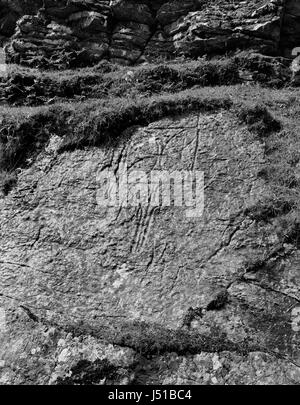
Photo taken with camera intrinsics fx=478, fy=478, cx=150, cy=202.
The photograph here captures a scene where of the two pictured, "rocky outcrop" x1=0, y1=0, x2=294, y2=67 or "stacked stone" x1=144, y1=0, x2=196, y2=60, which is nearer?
"rocky outcrop" x1=0, y1=0, x2=294, y2=67

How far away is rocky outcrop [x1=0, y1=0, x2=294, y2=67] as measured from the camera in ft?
48.8

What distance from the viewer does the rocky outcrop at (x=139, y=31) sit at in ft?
48.8

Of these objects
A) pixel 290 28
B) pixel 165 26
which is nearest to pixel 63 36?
pixel 165 26

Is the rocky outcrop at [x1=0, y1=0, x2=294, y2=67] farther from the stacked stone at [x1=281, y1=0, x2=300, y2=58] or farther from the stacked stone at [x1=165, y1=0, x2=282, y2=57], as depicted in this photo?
the stacked stone at [x1=281, y1=0, x2=300, y2=58]

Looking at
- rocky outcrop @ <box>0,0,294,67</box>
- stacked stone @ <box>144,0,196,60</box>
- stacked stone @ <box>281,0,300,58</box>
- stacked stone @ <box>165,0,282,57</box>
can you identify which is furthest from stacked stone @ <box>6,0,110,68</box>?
stacked stone @ <box>281,0,300,58</box>

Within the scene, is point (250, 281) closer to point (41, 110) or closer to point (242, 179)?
point (242, 179)

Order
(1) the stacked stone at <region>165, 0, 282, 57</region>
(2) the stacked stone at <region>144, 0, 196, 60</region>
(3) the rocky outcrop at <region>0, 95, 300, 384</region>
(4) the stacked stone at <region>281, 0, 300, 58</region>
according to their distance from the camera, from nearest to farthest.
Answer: (3) the rocky outcrop at <region>0, 95, 300, 384</region> < (1) the stacked stone at <region>165, 0, 282, 57</region> < (4) the stacked stone at <region>281, 0, 300, 58</region> < (2) the stacked stone at <region>144, 0, 196, 60</region>

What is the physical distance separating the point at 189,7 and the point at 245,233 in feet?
34.7

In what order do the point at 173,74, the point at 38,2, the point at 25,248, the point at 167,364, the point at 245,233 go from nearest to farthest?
the point at 167,364
the point at 245,233
the point at 25,248
the point at 173,74
the point at 38,2

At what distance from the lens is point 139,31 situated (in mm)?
16125

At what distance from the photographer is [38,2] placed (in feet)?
56.7

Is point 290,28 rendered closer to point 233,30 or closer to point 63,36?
point 233,30

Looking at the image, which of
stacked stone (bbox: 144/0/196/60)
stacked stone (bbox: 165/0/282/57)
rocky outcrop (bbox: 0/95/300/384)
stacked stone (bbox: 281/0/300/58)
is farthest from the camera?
stacked stone (bbox: 144/0/196/60)

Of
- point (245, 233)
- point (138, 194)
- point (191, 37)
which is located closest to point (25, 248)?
point (138, 194)
